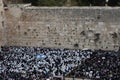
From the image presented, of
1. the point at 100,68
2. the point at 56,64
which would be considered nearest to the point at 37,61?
the point at 56,64

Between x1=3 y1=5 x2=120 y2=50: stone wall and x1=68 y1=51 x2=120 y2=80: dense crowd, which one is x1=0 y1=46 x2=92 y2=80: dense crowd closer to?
x1=68 y1=51 x2=120 y2=80: dense crowd

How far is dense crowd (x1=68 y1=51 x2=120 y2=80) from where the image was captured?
31.3m

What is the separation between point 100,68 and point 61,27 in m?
9.09

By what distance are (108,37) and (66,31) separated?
3621 mm

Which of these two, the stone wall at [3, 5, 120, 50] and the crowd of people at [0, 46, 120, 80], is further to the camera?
the stone wall at [3, 5, 120, 50]

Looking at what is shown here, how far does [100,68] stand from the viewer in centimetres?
3269

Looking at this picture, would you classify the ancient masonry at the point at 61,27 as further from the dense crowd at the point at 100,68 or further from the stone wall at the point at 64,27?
the dense crowd at the point at 100,68

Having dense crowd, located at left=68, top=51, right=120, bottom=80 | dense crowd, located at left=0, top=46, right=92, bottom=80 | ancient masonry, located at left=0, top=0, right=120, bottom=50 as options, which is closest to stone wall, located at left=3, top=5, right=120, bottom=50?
ancient masonry, located at left=0, top=0, right=120, bottom=50

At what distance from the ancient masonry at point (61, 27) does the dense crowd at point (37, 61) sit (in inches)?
41.4

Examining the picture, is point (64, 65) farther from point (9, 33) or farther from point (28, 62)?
point (9, 33)

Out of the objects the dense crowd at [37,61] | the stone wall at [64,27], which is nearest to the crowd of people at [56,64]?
the dense crowd at [37,61]

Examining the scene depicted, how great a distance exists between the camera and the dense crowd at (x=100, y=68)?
31.3 m

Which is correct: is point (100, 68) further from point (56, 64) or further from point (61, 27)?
point (61, 27)

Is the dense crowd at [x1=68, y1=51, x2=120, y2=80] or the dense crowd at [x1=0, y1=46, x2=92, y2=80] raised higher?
the dense crowd at [x1=68, y1=51, x2=120, y2=80]
